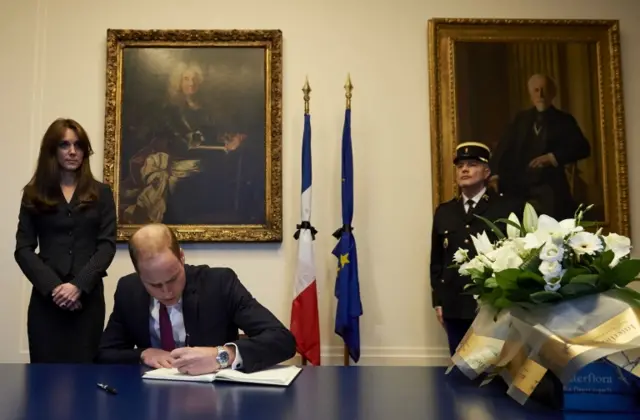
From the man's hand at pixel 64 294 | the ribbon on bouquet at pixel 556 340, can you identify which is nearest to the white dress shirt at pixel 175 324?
the man's hand at pixel 64 294

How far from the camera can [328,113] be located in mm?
4098

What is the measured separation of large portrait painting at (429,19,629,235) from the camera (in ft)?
13.2

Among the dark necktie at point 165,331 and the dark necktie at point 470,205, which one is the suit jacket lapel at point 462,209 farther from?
the dark necktie at point 165,331

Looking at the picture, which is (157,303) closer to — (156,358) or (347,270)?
(156,358)

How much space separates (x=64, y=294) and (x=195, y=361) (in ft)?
4.31

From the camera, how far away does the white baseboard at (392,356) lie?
3930mm

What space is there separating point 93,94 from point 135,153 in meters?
0.53

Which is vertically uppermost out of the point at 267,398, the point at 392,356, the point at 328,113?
the point at 328,113

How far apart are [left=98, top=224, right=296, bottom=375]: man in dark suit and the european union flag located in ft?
5.33

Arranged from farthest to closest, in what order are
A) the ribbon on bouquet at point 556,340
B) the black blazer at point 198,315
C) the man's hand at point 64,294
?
the man's hand at point 64,294 → the black blazer at point 198,315 → the ribbon on bouquet at point 556,340

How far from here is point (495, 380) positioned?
1.51 metres

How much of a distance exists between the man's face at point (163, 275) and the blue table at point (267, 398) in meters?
0.32

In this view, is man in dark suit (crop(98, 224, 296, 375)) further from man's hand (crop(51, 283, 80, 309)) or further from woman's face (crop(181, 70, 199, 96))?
woman's face (crop(181, 70, 199, 96))

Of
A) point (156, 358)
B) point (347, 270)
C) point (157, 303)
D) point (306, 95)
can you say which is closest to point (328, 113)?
point (306, 95)
